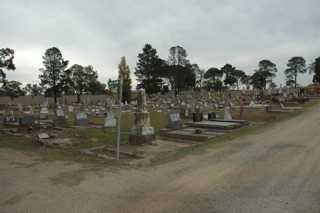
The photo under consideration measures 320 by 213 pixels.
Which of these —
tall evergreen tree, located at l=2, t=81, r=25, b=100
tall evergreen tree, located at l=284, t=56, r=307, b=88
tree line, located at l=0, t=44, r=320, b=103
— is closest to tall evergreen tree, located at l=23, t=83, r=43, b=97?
tree line, located at l=0, t=44, r=320, b=103

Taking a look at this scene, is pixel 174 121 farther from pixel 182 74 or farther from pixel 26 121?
pixel 182 74

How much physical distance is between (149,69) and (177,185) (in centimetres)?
6274

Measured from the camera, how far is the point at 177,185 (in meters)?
5.04

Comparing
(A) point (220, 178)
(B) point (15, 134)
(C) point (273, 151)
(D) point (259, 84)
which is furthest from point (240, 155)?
(D) point (259, 84)

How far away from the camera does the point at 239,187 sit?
489cm

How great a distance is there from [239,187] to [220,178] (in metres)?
0.64

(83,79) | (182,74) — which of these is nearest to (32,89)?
(83,79)

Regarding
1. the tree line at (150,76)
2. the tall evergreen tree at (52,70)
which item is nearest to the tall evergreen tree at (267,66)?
the tree line at (150,76)

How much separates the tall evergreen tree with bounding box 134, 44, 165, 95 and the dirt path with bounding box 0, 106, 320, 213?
58484 millimetres

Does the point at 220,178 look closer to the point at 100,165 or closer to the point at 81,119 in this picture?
the point at 100,165

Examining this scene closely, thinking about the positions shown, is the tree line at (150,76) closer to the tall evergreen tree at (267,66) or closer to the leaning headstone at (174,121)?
the tall evergreen tree at (267,66)

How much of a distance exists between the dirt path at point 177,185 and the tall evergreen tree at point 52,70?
47.6 meters

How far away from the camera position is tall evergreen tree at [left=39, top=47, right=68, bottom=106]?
51.4 meters

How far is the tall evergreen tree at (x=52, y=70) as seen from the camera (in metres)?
51.4
